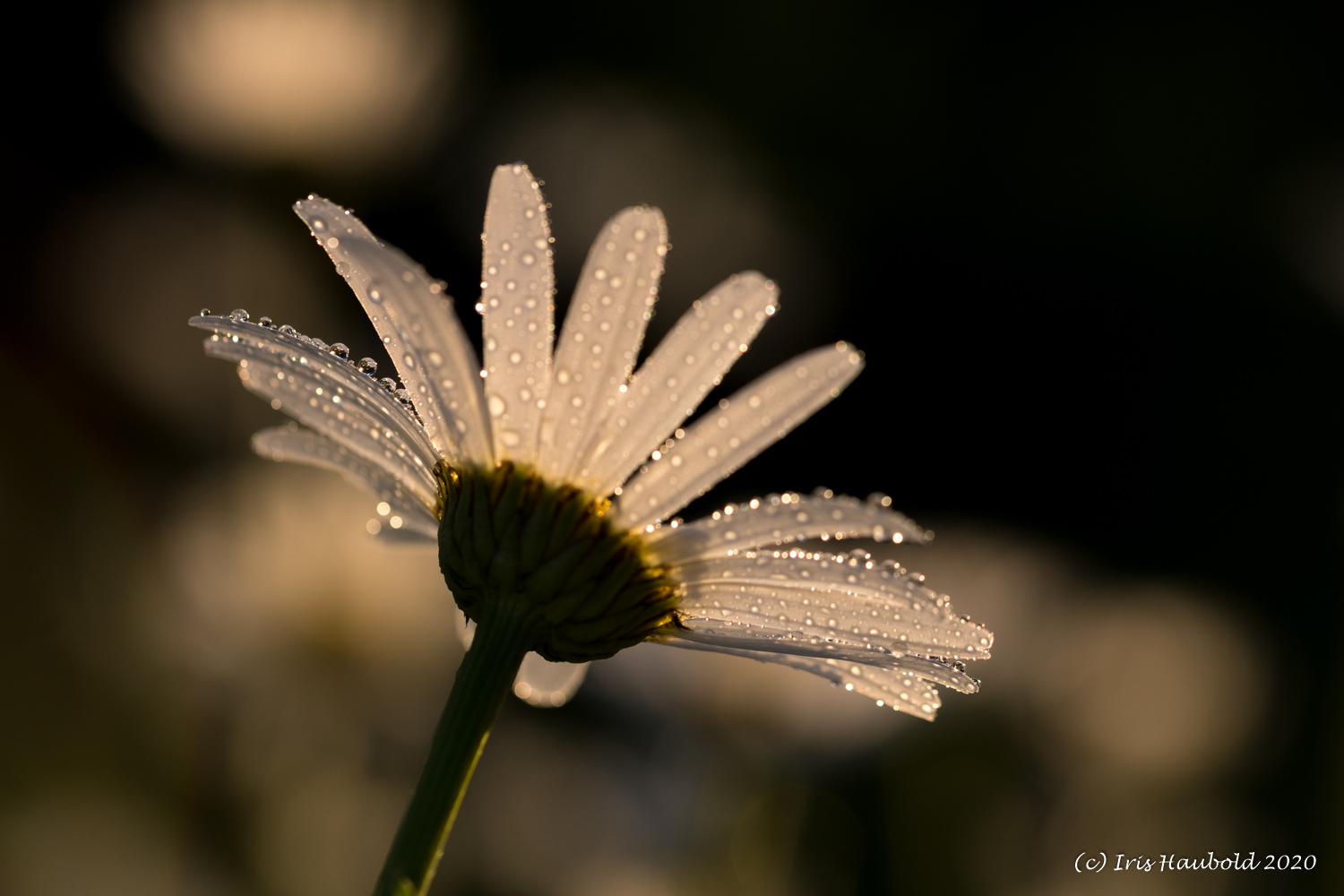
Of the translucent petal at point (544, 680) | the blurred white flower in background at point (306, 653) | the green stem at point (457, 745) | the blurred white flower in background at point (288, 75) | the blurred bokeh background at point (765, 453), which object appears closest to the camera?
the green stem at point (457, 745)

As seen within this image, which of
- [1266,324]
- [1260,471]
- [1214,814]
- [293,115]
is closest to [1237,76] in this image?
[1266,324]

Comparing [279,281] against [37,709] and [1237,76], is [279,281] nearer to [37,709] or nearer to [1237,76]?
[37,709]

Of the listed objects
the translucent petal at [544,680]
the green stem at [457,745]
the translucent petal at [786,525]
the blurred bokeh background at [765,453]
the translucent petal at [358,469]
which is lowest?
the green stem at [457,745]

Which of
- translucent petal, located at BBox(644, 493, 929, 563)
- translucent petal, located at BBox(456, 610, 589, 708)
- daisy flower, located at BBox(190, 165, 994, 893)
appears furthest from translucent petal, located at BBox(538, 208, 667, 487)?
translucent petal, located at BBox(456, 610, 589, 708)

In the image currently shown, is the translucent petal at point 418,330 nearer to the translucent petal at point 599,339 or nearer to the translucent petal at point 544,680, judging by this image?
the translucent petal at point 599,339

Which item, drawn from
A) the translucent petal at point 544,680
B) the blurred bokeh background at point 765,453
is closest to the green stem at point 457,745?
the translucent petal at point 544,680

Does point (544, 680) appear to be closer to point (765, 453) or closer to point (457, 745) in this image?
point (457, 745)

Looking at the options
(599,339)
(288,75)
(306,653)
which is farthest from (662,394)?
(288,75)

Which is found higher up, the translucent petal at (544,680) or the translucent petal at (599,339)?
the translucent petal at (599,339)
